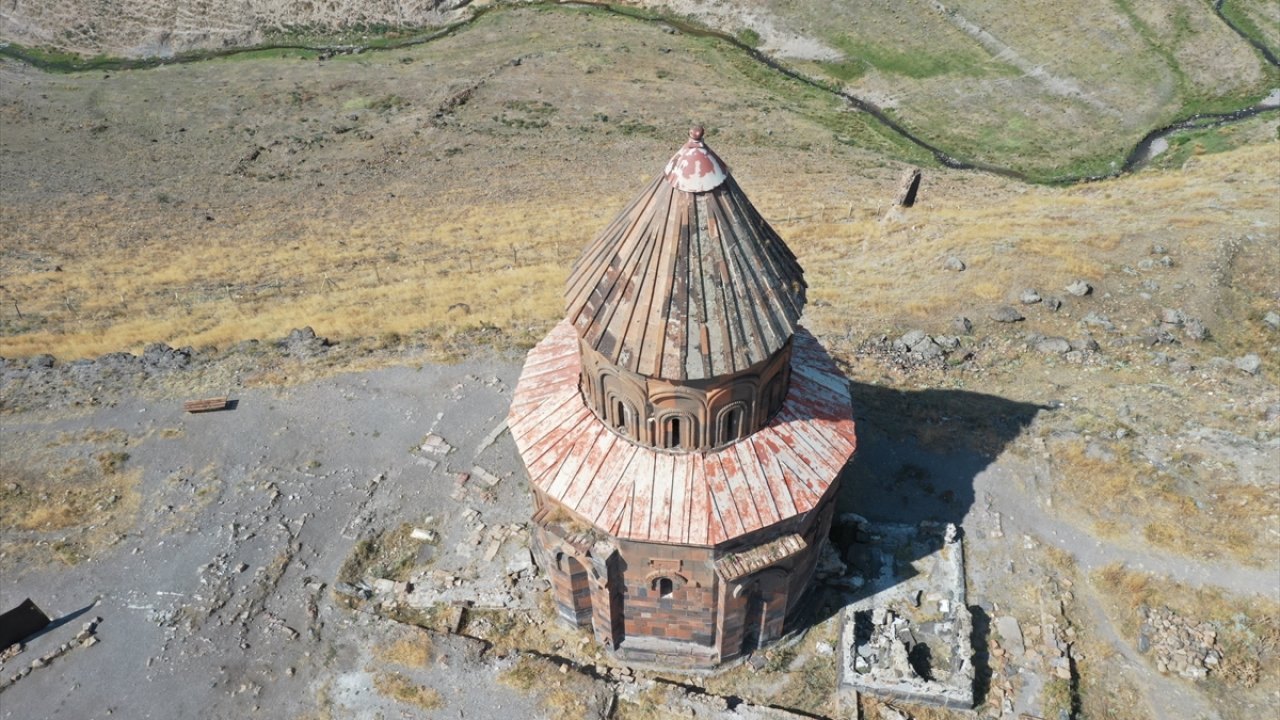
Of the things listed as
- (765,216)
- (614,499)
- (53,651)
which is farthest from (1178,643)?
(53,651)

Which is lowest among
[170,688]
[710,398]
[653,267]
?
[170,688]

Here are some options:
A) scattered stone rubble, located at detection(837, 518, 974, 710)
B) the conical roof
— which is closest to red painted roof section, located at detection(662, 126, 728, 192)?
the conical roof

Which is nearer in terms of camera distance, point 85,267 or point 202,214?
point 85,267

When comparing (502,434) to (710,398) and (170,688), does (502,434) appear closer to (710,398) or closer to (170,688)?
(170,688)

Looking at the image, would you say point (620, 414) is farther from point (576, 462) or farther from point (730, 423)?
point (730, 423)

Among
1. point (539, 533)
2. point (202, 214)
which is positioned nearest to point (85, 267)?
point (202, 214)

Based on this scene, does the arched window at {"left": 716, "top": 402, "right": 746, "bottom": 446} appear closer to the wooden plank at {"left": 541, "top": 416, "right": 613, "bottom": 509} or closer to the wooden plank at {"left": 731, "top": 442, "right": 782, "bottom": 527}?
the wooden plank at {"left": 731, "top": 442, "right": 782, "bottom": 527}
